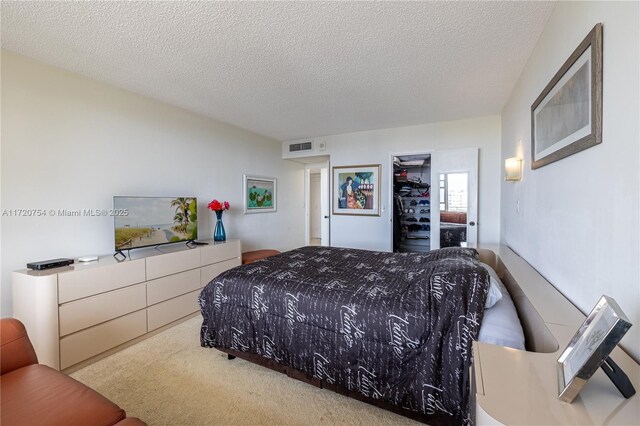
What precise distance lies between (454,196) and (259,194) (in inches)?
128

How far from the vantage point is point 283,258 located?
2.70 m

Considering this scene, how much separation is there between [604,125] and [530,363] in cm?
→ 97

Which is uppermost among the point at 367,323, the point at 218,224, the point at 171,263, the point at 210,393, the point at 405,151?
the point at 405,151

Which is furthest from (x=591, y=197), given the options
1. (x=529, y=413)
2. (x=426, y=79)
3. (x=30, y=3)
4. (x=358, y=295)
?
(x=30, y=3)

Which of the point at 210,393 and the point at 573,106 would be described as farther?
the point at 210,393

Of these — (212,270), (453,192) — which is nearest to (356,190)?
(453,192)

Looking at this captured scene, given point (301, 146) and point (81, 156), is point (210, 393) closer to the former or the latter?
point (81, 156)

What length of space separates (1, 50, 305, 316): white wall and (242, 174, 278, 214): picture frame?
614mm

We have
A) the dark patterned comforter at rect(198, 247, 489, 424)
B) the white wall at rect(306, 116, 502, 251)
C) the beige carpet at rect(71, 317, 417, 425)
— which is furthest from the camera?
the white wall at rect(306, 116, 502, 251)

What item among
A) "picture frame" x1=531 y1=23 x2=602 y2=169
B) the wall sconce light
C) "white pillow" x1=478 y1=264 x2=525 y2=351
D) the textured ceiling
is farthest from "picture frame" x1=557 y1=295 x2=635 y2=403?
the wall sconce light

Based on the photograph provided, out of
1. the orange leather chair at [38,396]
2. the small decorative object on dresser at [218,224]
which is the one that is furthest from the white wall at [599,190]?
the small decorative object on dresser at [218,224]

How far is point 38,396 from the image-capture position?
1181 mm

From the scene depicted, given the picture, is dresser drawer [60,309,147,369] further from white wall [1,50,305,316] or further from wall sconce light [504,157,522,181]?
wall sconce light [504,157,522,181]

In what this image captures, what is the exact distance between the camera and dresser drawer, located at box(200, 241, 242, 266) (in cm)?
332
